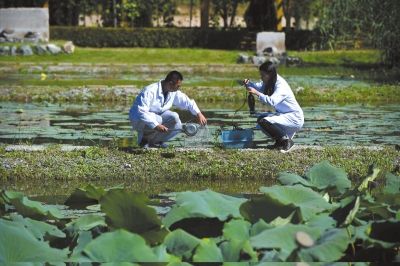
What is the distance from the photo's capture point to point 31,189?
912cm

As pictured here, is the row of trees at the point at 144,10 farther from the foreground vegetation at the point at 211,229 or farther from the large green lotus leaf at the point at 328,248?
the large green lotus leaf at the point at 328,248

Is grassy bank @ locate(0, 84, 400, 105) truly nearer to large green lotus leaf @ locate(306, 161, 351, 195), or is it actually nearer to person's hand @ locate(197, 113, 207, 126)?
person's hand @ locate(197, 113, 207, 126)

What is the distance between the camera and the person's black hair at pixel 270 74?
413 inches

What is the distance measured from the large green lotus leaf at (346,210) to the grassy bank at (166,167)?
175 inches

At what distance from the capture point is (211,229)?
4.77 metres

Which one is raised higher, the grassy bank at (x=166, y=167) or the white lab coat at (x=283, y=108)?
the white lab coat at (x=283, y=108)

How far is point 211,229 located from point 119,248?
2.75ft

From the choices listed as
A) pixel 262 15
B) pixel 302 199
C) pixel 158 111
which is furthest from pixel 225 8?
pixel 302 199

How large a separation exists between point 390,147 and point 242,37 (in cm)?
2606

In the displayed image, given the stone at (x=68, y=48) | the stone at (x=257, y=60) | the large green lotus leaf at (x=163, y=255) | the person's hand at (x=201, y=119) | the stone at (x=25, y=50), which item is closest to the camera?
the large green lotus leaf at (x=163, y=255)

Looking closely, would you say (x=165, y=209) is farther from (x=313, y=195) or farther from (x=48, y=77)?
(x=48, y=77)

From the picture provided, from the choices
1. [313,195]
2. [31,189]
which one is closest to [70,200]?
[313,195]

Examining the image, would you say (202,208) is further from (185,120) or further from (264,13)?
(264,13)

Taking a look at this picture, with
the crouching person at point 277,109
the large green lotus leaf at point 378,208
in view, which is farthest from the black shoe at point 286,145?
the large green lotus leaf at point 378,208
